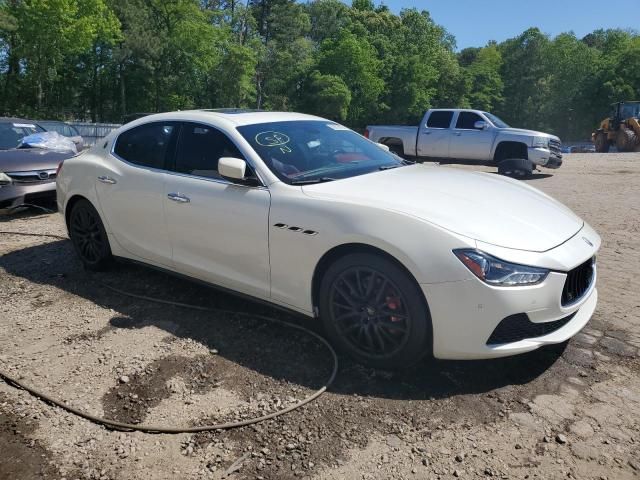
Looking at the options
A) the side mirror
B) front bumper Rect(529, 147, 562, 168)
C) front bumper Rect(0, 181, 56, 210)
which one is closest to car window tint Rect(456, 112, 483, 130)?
front bumper Rect(529, 147, 562, 168)

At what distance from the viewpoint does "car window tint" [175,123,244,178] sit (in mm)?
3829

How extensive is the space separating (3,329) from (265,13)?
71229mm

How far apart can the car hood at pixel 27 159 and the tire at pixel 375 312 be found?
6582 millimetres

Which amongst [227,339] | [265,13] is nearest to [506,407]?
[227,339]

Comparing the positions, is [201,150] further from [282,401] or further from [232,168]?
[282,401]

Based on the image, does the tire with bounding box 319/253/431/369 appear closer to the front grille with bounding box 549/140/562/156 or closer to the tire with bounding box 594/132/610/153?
the front grille with bounding box 549/140/562/156

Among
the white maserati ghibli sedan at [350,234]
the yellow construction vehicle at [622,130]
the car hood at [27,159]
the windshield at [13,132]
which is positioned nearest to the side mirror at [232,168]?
the white maserati ghibli sedan at [350,234]

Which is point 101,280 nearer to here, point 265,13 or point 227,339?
point 227,339

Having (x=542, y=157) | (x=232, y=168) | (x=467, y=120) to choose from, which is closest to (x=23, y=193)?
(x=232, y=168)

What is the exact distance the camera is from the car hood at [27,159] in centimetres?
769

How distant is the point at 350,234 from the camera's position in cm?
303

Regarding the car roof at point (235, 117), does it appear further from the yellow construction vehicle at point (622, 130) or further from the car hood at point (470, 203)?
the yellow construction vehicle at point (622, 130)

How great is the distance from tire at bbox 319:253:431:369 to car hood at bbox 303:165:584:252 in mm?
386

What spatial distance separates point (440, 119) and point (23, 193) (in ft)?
37.8
